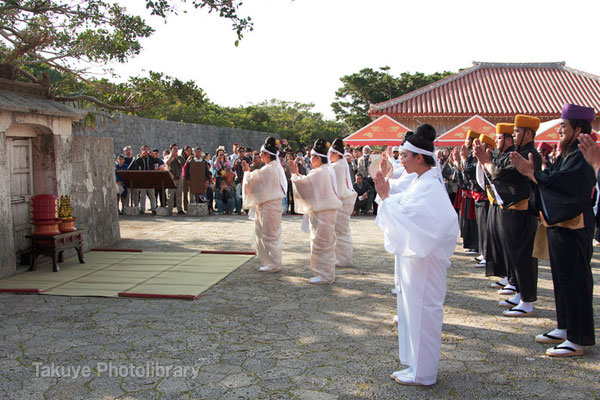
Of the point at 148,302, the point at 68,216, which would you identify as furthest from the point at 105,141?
the point at 148,302

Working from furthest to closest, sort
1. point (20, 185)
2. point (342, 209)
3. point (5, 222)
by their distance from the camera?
point (20, 185)
point (342, 209)
point (5, 222)

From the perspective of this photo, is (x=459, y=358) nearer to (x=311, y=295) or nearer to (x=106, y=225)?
(x=311, y=295)

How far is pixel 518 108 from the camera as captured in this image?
896 inches

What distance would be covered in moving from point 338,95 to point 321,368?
32.4m

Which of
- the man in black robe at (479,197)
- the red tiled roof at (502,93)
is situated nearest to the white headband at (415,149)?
the man in black robe at (479,197)

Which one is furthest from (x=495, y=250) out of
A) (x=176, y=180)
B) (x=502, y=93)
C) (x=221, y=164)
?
(x=502, y=93)

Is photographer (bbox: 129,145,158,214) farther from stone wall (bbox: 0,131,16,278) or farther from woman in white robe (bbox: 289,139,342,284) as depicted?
woman in white robe (bbox: 289,139,342,284)

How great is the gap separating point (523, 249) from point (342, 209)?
3003 mm

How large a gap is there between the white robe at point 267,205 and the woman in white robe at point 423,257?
380 cm

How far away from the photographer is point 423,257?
12.1ft

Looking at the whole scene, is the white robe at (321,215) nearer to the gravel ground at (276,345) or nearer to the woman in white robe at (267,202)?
the gravel ground at (276,345)

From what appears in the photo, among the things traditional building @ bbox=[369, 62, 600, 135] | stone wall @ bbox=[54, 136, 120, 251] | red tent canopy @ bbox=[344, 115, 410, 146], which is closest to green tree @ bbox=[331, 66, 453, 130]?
traditional building @ bbox=[369, 62, 600, 135]

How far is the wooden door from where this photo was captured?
7.88 meters

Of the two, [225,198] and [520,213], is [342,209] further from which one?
[225,198]
